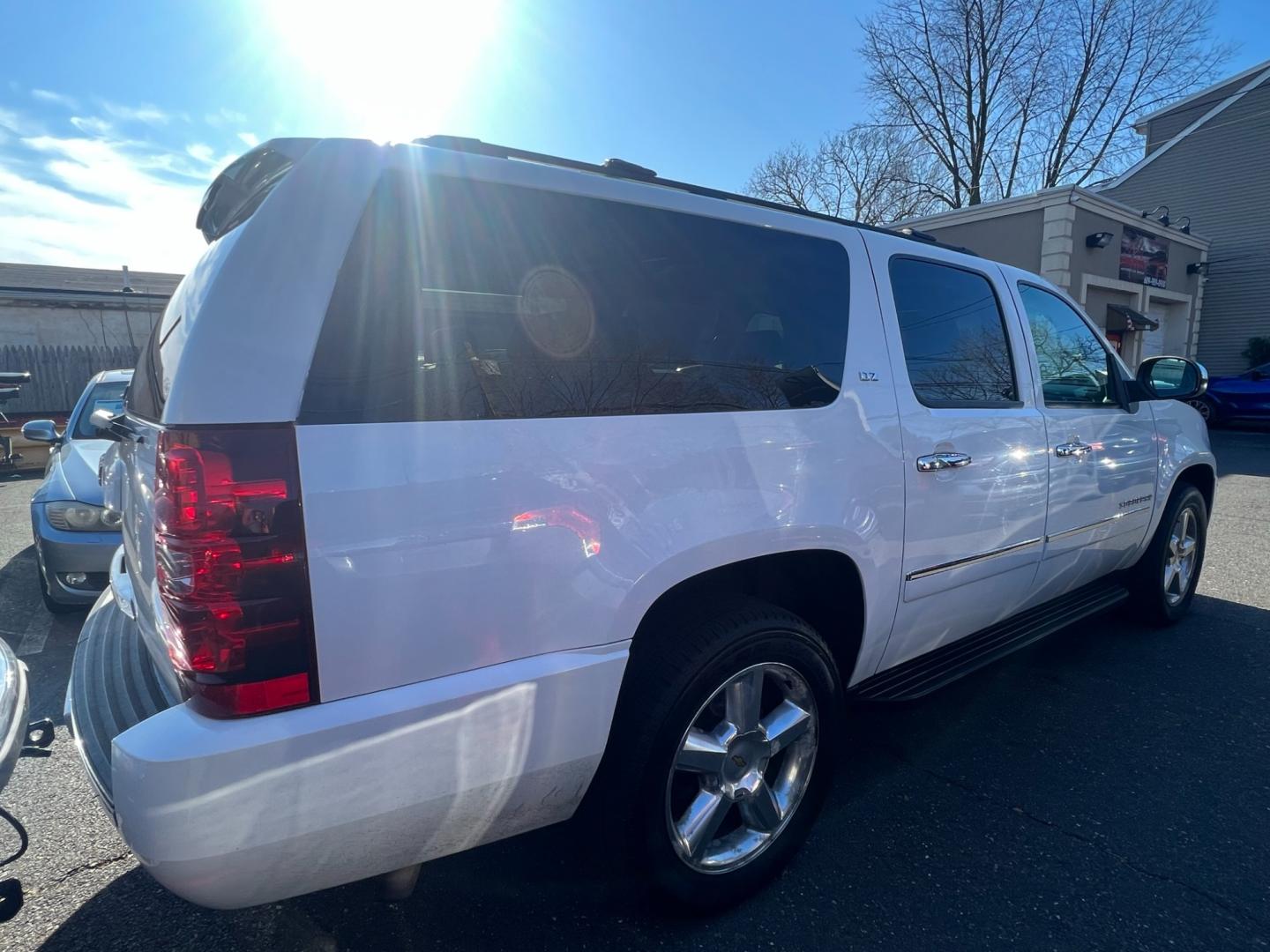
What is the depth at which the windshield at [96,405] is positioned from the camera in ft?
17.9

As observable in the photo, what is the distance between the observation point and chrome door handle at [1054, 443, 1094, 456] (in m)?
3.21

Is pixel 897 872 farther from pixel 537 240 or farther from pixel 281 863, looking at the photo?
pixel 537 240

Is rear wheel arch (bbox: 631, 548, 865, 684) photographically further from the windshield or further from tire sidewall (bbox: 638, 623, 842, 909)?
the windshield

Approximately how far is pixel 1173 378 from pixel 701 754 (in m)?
3.57

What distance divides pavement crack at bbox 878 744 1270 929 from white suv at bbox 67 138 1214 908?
486 mm

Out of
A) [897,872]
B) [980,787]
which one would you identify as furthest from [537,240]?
[980,787]

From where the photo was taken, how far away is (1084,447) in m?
3.39

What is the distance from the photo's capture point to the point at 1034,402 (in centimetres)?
317

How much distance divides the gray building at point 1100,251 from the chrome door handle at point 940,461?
1175 centimetres

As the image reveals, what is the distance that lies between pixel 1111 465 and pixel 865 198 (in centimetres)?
3253

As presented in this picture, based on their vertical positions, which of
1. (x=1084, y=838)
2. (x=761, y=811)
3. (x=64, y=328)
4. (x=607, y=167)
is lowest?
(x=1084, y=838)

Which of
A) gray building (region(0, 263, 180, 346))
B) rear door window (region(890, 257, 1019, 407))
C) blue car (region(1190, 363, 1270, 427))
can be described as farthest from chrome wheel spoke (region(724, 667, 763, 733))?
gray building (region(0, 263, 180, 346))

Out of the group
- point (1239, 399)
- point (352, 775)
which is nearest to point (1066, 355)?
point (352, 775)

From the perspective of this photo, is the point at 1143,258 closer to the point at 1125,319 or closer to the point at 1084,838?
the point at 1125,319
